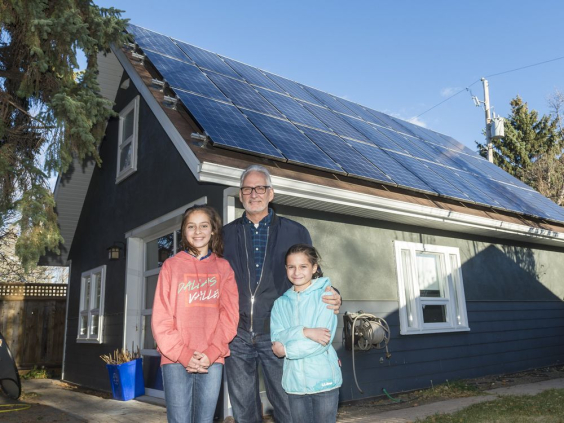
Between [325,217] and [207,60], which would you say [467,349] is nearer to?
[325,217]

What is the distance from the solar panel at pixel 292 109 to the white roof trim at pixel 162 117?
2.00 meters

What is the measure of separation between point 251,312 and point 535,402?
4.38 meters

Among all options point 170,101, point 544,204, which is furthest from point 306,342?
point 544,204

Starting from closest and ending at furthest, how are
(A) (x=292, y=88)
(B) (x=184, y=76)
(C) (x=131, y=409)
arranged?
1. (C) (x=131, y=409)
2. (B) (x=184, y=76)
3. (A) (x=292, y=88)

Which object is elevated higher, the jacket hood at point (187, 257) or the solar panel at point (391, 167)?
the solar panel at point (391, 167)

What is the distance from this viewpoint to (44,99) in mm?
6945

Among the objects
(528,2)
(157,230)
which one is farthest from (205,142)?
(528,2)

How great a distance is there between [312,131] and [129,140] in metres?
3.12

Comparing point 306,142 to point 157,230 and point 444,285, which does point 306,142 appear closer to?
point 157,230

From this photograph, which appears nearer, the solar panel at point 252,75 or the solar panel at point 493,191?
the solar panel at point 252,75

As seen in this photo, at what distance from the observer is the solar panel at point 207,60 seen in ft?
26.8

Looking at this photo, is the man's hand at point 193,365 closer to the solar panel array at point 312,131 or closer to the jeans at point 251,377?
the jeans at point 251,377

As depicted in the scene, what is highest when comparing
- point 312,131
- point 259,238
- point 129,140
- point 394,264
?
point 129,140

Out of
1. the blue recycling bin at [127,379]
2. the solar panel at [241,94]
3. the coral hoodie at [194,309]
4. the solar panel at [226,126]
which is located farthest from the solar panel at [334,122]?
the coral hoodie at [194,309]
